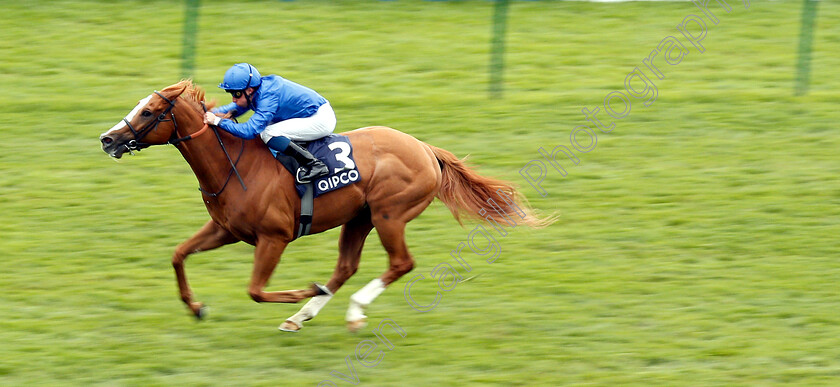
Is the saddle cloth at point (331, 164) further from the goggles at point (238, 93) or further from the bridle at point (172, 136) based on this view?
the goggles at point (238, 93)

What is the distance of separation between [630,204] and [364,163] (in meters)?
3.20

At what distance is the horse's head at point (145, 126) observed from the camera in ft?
20.6

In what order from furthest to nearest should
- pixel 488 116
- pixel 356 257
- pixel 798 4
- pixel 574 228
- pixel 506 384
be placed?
pixel 798 4 < pixel 488 116 < pixel 574 228 < pixel 356 257 < pixel 506 384

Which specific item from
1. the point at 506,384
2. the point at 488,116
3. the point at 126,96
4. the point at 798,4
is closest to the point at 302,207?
the point at 506,384

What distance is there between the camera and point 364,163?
685 cm

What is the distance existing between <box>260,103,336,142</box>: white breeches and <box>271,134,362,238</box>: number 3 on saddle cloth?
93 millimetres

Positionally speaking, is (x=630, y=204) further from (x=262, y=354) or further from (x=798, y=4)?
(x=798, y=4)

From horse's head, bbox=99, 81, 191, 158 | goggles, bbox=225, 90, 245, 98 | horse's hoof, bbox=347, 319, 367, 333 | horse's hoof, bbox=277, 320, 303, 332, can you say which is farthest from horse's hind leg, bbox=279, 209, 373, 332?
horse's head, bbox=99, 81, 191, 158

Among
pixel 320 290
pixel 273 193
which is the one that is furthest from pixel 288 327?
pixel 273 193

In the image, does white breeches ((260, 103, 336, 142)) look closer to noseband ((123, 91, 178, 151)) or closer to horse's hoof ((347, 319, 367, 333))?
noseband ((123, 91, 178, 151))

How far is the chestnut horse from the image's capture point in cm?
645

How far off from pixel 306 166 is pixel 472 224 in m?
2.44

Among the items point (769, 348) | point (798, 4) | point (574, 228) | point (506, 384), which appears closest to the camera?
point (506, 384)

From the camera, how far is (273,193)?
6.63m
